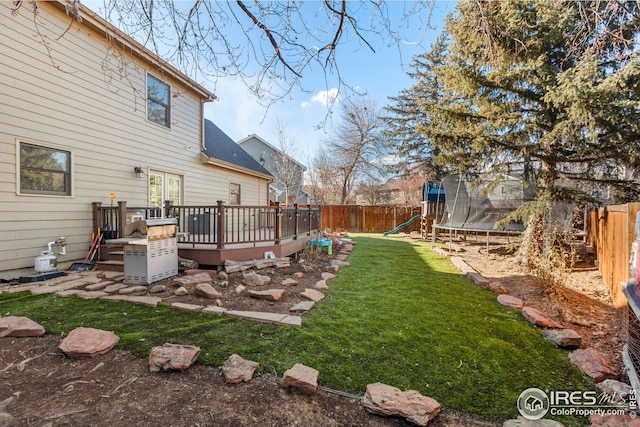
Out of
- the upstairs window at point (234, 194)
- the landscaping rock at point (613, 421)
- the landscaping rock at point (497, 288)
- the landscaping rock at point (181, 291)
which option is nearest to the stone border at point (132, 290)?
the landscaping rock at point (181, 291)

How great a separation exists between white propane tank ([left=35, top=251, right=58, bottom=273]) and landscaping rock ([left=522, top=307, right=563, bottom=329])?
715cm

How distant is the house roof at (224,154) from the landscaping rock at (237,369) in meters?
7.58

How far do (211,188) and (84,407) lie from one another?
812 centimetres

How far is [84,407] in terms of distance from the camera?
1.81 meters

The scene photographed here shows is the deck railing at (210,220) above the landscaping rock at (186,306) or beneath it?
above

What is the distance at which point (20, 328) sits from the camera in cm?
270

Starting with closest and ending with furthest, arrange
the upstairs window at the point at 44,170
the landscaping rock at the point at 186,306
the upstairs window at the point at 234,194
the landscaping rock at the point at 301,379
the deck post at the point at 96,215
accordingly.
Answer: the landscaping rock at the point at 301,379
the landscaping rock at the point at 186,306
the upstairs window at the point at 44,170
the deck post at the point at 96,215
the upstairs window at the point at 234,194

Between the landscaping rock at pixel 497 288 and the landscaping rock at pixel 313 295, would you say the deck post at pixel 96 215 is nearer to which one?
the landscaping rock at pixel 313 295

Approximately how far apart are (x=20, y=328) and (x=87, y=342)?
2.81ft

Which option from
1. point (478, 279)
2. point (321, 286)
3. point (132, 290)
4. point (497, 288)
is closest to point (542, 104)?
point (478, 279)

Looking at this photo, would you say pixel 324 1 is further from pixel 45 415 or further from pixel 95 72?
pixel 95 72

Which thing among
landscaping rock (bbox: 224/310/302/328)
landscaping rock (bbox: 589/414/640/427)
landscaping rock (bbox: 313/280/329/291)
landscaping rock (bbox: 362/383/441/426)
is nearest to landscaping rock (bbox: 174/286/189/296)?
landscaping rock (bbox: 224/310/302/328)

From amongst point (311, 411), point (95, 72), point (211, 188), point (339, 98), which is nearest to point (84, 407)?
point (311, 411)

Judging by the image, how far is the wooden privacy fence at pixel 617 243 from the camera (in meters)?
3.22
